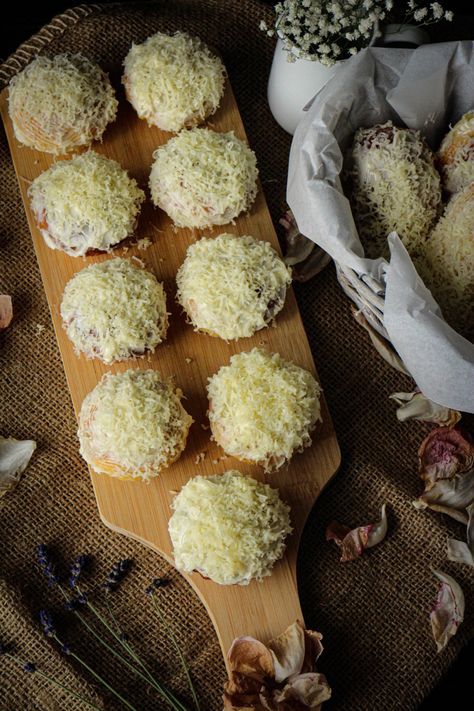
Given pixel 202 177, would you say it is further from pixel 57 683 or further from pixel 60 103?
pixel 57 683

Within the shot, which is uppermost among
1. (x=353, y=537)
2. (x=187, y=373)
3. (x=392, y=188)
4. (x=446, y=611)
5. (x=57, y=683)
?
(x=392, y=188)

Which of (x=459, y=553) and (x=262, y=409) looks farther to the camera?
(x=459, y=553)

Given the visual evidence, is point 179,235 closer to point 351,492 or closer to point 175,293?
point 175,293

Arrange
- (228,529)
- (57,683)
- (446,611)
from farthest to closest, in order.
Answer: (446,611), (57,683), (228,529)

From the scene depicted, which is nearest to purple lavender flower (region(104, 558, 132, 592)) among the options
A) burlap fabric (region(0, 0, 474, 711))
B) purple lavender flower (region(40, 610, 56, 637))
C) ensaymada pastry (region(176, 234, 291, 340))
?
burlap fabric (region(0, 0, 474, 711))

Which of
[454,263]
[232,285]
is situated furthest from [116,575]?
[454,263]

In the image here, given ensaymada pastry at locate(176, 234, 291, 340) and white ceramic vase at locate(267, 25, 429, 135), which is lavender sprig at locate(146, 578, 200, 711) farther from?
white ceramic vase at locate(267, 25, 429, 135)

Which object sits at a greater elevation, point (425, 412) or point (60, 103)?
point (60, 103)
